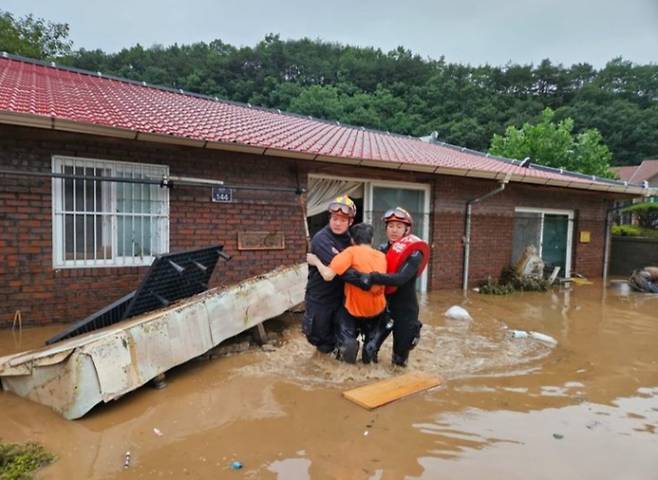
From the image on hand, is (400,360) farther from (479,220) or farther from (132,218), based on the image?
(479,220)

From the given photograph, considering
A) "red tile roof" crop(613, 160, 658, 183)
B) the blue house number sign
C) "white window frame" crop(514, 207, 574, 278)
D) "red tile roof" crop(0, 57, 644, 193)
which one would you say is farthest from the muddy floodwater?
"red tile roof" crop(613, 160, 658, 183)

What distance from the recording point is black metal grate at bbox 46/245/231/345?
371cm

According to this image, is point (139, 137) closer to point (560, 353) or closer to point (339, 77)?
point (560, 353)

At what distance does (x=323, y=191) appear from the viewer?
22.9 ft

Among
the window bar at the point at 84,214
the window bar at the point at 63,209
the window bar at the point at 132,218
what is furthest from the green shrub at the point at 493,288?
the window bar at the point at 63,209

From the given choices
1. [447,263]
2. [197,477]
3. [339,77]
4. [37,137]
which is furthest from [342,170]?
[339,77]

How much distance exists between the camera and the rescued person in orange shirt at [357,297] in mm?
3412

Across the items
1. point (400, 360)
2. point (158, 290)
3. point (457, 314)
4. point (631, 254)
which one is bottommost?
point (457, 314)

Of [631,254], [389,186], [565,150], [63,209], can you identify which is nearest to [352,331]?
[63,209]

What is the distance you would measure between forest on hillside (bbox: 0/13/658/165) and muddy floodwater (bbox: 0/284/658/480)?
2897 centimetres

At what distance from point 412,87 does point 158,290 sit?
129 ft

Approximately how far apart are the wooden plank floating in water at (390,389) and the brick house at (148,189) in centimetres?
324

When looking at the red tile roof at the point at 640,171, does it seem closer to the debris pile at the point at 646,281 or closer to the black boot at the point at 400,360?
the debris pile at the point at 646,281

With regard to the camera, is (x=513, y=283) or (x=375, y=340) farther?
(x=513, y=283)
